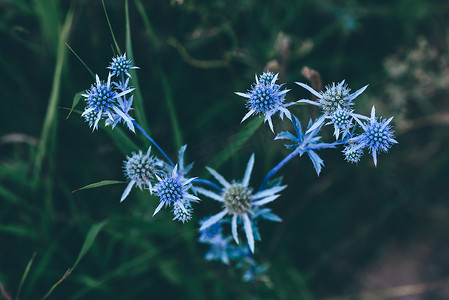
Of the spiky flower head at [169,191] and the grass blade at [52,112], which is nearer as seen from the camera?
the spiky flower head at [169,191]

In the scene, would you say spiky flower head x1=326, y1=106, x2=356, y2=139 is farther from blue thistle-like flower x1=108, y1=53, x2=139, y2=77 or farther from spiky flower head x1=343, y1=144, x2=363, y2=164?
blue thistle-like flower x1=108, y1=53, x2=139, y2=77

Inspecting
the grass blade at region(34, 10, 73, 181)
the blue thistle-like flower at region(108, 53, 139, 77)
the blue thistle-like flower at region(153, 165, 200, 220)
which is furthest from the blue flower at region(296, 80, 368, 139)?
the grass blade at region(34, 10, 73, 181)

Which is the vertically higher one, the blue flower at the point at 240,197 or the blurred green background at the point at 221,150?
the blurred green background at the point at 221,150

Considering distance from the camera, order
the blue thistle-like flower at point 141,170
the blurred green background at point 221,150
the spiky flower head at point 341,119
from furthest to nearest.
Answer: the blurred green background at point 221,150 < the blue thistle-like flower at point 141,170 < the spiky flower head at point 341,119

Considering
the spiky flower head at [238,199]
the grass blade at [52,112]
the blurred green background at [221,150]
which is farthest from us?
the blurred green background at [221,150]

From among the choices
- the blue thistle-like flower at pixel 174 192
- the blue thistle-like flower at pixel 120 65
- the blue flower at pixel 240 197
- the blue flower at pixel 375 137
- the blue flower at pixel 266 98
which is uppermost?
the blue thistle-like flower at pixel 120 65

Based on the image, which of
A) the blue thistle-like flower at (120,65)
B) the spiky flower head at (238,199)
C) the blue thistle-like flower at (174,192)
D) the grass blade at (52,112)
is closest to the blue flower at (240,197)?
the spiky flower head at (238,199)

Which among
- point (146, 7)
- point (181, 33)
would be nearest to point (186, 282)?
point (181, 33)

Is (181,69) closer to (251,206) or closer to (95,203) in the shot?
(95,203)

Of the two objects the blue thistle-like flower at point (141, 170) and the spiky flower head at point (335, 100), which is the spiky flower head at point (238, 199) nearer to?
the blue thistle-like flower at point (141, 170)
